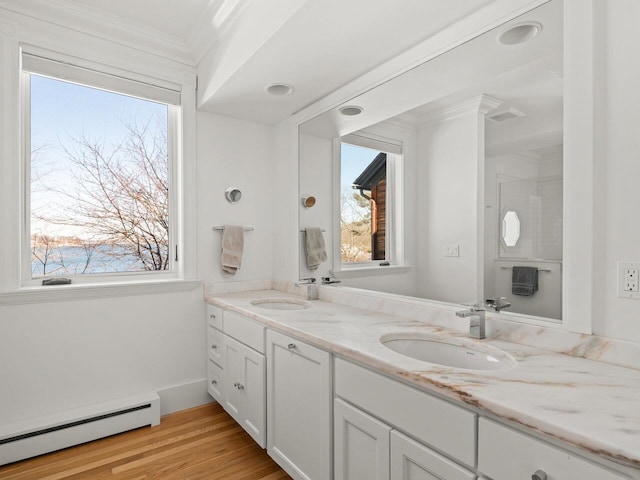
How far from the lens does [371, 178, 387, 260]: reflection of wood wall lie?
1.99m

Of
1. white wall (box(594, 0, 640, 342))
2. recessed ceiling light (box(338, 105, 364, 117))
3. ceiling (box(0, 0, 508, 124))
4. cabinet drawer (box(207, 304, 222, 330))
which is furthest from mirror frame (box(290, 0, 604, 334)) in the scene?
cabinet drawer (box(207, 304, 222, 330))

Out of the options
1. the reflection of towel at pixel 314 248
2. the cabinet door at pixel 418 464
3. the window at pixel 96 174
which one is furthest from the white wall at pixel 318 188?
the cabinet door at pixel 418 464

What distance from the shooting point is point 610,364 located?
3.66 feet

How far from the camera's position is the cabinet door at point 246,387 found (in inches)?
76.8

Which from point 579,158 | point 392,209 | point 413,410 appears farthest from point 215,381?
point 579,158

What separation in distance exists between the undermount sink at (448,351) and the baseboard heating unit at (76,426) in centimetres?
177

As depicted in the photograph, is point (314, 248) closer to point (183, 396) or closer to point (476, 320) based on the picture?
point (476, 320)

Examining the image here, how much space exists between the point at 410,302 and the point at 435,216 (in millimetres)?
441

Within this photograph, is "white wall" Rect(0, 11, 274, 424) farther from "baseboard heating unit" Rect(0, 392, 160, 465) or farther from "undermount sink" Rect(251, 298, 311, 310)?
"undermount sink" Rect(251, 298, 311, 310)

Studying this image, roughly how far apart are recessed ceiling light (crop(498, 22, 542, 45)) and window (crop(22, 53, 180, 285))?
212 cm

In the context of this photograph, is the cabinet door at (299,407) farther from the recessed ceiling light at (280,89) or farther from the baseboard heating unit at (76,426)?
the recessed ceiling light at (280,89)

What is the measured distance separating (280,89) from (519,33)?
1.38 metres

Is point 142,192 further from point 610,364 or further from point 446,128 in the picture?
point 610,364

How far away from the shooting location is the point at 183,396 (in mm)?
2600
